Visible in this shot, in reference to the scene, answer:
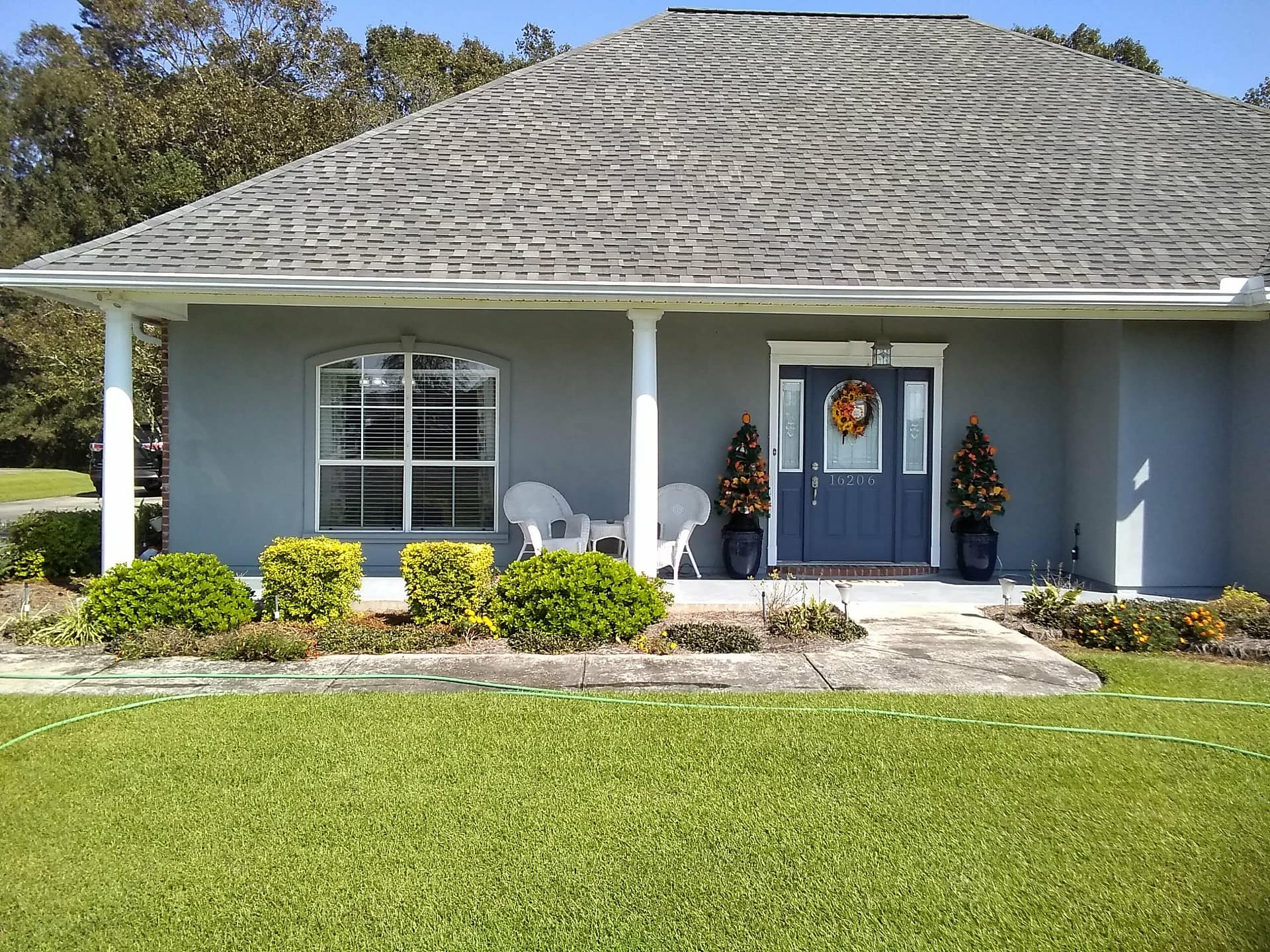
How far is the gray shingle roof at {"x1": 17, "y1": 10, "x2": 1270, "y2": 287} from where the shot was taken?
8.62 meters

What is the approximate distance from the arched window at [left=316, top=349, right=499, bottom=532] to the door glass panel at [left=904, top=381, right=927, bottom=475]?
14.2 feet

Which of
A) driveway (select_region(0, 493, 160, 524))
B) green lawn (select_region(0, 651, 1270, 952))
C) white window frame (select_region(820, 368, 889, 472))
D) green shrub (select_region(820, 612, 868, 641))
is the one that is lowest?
green lawn (select_region(0, 651, 1270, 952))

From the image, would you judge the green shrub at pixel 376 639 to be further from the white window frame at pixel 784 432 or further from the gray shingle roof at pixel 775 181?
the white window frame at pixel 784 432

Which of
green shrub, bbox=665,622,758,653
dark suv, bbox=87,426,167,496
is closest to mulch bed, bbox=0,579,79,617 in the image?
green shrub, bbox=665,622,758,653

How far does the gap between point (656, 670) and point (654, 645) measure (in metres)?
0.67

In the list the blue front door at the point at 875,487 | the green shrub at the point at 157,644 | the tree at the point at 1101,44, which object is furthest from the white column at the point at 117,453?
the tree at the point at 1101,44

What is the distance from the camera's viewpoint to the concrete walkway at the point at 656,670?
20.4 feet

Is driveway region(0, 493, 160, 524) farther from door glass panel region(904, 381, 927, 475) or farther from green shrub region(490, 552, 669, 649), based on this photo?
door glass panel region(904, 381, 927, 475)

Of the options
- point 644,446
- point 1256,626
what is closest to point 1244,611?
point 1256,626

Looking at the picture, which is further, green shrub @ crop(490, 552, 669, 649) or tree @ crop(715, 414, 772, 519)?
tree @ crop(715, 414, 772, 519)

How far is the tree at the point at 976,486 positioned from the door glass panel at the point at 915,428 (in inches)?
14.5

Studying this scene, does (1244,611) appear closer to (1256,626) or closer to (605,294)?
(1256,626)

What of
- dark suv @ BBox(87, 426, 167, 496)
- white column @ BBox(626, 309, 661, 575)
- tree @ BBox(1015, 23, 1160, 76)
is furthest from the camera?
tree @ BBox(1015, 23, 1160, 76)

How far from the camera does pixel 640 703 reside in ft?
19.3
